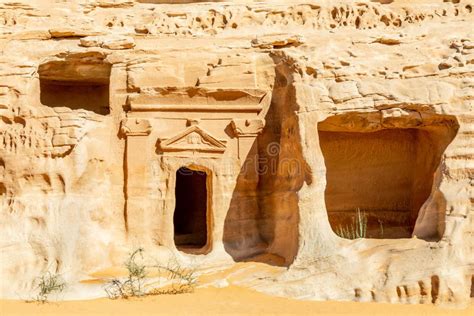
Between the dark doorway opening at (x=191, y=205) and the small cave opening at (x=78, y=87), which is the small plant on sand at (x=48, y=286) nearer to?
the small cave opening at (x=78, y=87)

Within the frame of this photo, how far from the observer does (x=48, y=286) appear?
12.5 metres

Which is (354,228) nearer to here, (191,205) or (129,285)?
(129,285)

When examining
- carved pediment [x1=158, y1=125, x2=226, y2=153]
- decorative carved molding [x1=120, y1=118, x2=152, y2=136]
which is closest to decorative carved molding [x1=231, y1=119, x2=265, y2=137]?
carved pediment [x1=158, y1=125, x2=226, y2=153]

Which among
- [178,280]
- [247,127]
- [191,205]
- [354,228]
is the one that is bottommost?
[178,280]

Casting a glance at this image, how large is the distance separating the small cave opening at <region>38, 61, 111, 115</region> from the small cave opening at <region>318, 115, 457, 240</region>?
204 inches

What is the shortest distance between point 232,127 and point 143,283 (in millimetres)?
4228

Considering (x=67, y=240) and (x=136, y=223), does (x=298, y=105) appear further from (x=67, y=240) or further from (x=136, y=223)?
(x=67, y=240)

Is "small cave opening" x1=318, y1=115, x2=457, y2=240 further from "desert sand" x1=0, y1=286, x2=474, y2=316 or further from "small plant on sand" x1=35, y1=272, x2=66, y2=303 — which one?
"small plant on sand" x1=35, y1=272, x2=66, y2=303

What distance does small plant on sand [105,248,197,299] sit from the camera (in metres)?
12.2

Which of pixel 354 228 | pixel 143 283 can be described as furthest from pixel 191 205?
pixel 143 283

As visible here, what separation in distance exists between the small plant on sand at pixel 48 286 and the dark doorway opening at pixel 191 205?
6.75 meters

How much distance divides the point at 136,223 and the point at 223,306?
13.5ft

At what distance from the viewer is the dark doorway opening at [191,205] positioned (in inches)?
779

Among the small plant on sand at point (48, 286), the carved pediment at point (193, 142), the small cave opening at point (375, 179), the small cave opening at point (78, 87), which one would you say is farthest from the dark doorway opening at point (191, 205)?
the small plant on sand at point (48, 286)
